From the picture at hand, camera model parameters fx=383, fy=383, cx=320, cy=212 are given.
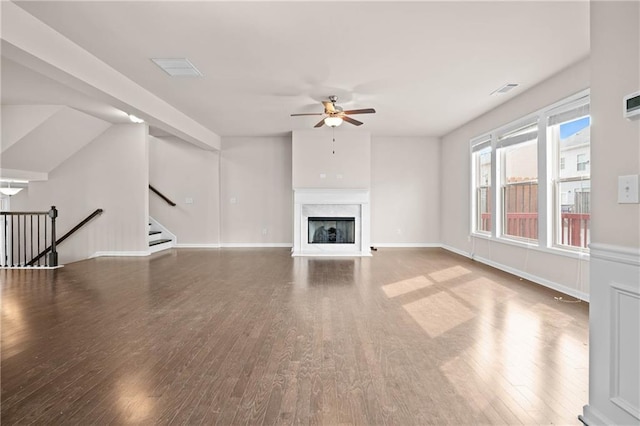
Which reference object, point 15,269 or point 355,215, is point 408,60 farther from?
point 15,269

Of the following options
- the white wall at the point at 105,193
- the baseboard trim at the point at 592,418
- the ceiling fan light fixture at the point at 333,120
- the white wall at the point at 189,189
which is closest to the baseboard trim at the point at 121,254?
the white wall at the point at 105,193

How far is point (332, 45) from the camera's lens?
398cm

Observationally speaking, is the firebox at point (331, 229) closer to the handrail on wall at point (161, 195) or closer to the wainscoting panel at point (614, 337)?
the handrail on wall at point (161, 195)

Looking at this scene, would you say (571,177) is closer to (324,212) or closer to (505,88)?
(505,88)

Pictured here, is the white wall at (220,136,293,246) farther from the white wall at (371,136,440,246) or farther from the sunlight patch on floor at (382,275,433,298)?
the sunlight patch on floor at (382,275,433,298)

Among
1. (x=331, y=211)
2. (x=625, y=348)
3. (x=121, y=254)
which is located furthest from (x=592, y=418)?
(x=121, y=254)

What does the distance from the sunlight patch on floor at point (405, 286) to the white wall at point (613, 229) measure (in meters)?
2.75

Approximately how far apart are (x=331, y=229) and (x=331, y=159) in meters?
1.60

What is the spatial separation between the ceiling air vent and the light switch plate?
4228 mm

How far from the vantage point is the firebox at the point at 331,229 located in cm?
876

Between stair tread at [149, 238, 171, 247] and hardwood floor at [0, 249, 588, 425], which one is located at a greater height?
stair tread at [149, 238, 171, 247]

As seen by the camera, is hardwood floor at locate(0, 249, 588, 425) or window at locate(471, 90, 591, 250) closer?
hardwood floor at locate(0, 249, 588, 425)

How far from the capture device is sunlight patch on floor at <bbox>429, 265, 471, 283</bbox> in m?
5.63

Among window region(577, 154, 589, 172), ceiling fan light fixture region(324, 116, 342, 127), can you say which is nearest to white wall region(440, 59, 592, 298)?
window region(577, 154, 589, 172)
